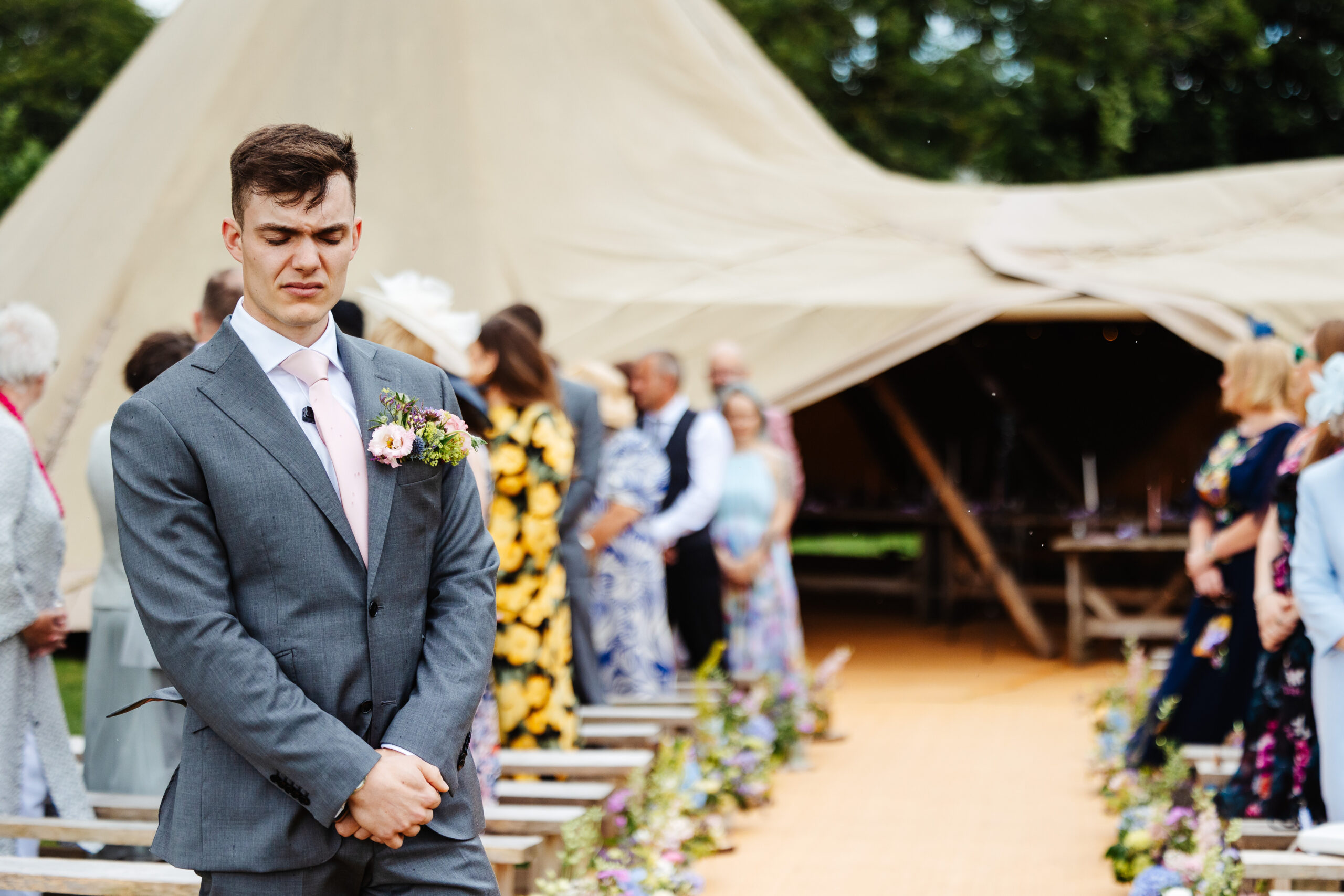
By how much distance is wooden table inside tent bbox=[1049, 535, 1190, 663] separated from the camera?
9.10 meters

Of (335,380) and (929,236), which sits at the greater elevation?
(929,236)

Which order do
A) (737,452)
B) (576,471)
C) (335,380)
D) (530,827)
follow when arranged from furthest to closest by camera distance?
(737,452), (576,471), (530,827), (335,380)

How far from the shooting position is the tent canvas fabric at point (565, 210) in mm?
8586

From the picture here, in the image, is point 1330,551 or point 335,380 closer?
point 335,380

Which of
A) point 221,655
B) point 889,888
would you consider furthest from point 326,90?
point 221,655

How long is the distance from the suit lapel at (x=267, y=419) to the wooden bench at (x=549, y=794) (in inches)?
92.3

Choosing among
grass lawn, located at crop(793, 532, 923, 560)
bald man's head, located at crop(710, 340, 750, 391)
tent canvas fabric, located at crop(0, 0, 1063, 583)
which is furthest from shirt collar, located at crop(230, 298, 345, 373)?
grass lawn, located at crop(793, 532, 923, 560)

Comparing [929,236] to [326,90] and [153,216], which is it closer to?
[326,90]

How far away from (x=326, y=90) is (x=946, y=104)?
9802mm

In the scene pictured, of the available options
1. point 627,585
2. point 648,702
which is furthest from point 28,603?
point 627,585

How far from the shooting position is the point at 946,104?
59.0 feet

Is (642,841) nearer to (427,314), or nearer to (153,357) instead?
(427,314)

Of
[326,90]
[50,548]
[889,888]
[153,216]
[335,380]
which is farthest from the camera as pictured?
[326,90]

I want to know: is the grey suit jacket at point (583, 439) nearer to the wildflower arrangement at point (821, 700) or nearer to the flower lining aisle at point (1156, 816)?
the wildflower arrangement at point (821, 700)
